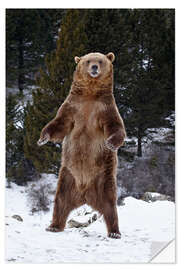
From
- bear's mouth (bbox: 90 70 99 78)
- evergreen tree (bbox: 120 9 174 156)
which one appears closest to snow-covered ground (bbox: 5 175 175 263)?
evergreen tree (bbox: 120 9 174 156)

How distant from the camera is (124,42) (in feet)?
19.9

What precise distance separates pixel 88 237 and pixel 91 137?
1.17m

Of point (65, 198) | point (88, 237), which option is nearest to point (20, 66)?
point (65, 198)

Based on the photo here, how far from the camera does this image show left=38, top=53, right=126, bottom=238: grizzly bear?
5.10 m

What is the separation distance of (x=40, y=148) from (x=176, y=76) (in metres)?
1.95

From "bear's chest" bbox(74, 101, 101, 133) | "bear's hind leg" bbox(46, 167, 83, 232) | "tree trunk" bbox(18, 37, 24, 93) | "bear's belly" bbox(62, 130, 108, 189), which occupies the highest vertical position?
"tree trunk" bbox(18, 37, 24, 93)

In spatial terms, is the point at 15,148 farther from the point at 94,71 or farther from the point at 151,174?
the point at 151,174

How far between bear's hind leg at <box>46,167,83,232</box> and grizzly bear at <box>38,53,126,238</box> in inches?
1.8

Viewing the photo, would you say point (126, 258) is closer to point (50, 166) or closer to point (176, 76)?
point (50, 166)

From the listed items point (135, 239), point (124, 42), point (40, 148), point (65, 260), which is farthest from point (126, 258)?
point (124, 42)

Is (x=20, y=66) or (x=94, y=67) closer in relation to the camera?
(x=94, y=67)

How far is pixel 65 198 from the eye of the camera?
5.22 m

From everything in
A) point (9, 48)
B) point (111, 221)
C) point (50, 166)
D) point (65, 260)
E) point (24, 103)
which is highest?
point (9, 48)

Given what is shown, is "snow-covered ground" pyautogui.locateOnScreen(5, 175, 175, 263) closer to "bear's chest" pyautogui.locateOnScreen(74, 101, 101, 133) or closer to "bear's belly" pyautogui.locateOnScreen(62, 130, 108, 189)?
"bear's belly" pyautogui.locateOnScreen(62, 130, 108, 189)
